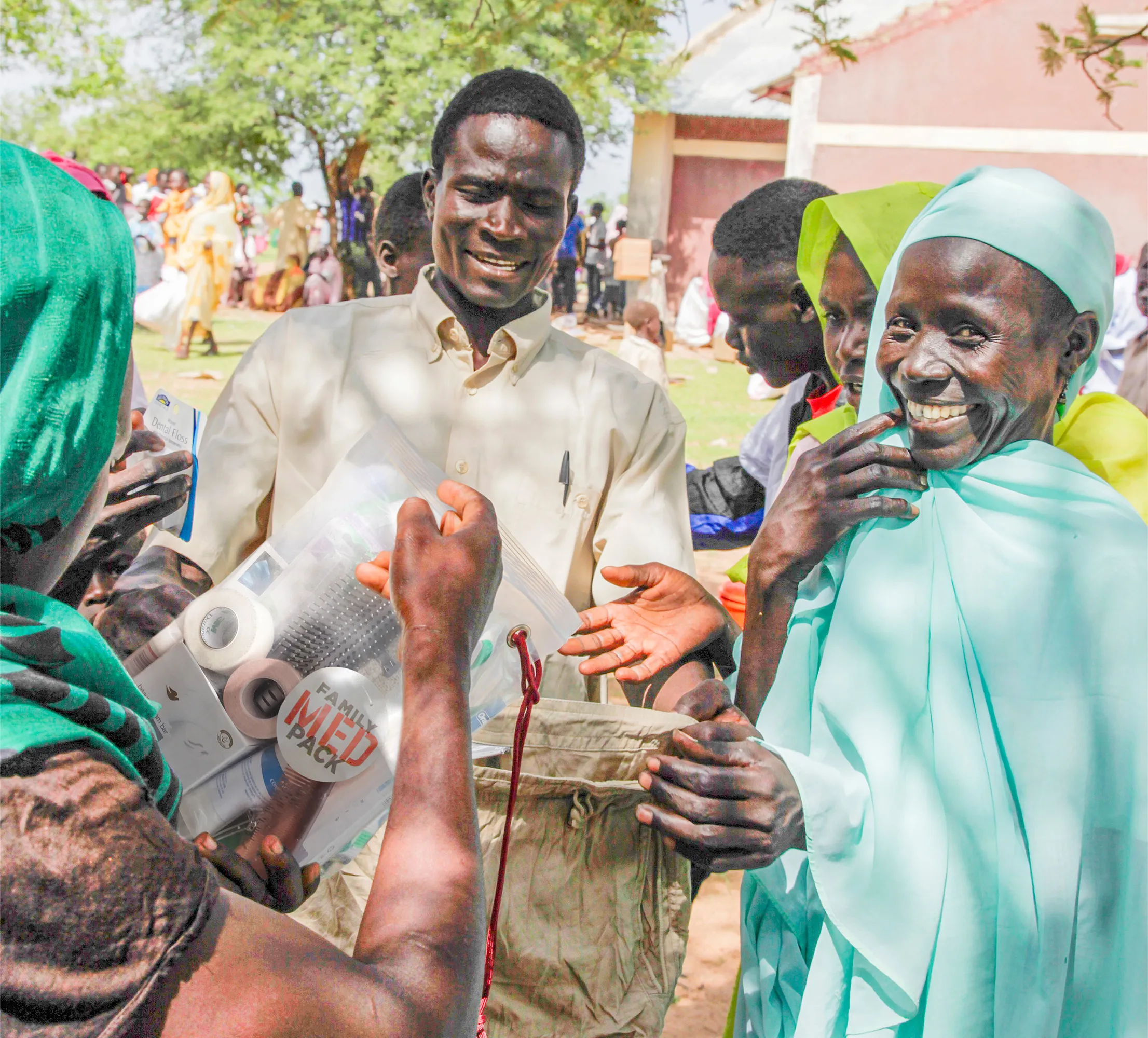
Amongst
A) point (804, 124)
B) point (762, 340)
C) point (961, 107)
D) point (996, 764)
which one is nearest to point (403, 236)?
point (762, 340)

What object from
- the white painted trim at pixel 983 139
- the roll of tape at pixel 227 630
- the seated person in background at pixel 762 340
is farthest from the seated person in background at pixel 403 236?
the white painted trim at pixel 983 139

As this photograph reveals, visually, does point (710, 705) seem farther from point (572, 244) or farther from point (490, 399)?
point (572, 244)

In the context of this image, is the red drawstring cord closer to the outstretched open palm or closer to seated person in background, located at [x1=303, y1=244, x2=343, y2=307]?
the outstretched open palm

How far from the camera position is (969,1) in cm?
1711

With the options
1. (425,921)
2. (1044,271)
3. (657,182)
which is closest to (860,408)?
(1044,271)

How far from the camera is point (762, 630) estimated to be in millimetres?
1846

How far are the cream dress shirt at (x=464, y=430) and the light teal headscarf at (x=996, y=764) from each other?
0.58 meters

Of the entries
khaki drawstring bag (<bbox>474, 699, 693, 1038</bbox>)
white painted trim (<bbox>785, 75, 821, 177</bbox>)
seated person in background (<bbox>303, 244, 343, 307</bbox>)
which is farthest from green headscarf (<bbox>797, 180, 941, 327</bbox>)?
white painted trim (<bbox>785, 75, 821, 177</bbox>)

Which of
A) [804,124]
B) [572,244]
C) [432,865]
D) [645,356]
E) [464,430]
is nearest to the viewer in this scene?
[432,865]

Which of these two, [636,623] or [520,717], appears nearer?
[520,717]

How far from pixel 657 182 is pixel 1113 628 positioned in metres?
21.4

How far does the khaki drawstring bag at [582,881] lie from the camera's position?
5.51 feet

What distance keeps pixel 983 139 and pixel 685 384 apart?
22.1 ft

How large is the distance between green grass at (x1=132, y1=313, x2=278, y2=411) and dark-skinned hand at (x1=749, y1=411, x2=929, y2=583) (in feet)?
26.0
